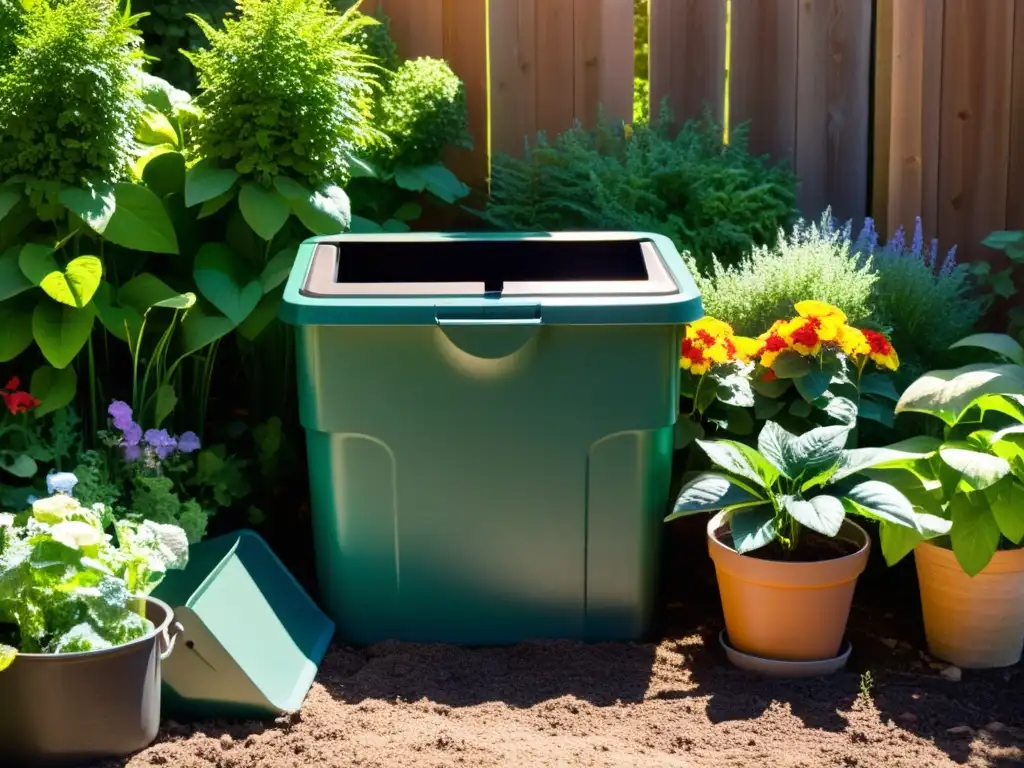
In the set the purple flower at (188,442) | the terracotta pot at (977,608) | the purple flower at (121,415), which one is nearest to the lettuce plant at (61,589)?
the purple flower at (121,415)

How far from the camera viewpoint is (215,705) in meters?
2.44

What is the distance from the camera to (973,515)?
265cm

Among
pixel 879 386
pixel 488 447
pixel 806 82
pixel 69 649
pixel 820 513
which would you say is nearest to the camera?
pixel 69 649

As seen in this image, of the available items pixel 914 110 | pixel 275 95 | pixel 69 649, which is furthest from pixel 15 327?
pixel 914 110

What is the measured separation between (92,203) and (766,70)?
2483 millimetres

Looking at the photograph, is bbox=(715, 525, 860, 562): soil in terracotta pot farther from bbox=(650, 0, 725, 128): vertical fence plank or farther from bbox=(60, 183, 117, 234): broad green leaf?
bbox=(650, 0, 725, 128): vertical fence plank

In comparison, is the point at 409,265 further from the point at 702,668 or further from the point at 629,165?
the point at 702,668

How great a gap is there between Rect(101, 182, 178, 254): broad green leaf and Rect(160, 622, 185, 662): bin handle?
1048mm

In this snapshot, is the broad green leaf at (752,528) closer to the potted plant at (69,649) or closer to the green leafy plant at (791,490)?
the green leafy plant at (791,490)

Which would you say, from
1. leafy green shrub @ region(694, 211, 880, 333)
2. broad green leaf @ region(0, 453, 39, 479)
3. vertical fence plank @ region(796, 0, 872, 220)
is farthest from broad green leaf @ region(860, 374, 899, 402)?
broad green leaf @ region(0, 453, 39, 479)

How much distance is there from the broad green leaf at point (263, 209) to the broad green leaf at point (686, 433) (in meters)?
1.13

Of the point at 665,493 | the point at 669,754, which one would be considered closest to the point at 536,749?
the point at 669,754

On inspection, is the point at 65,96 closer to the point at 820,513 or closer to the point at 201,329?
the point at 201,329

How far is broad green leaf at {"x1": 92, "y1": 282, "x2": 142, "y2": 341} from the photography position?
9.78ft
